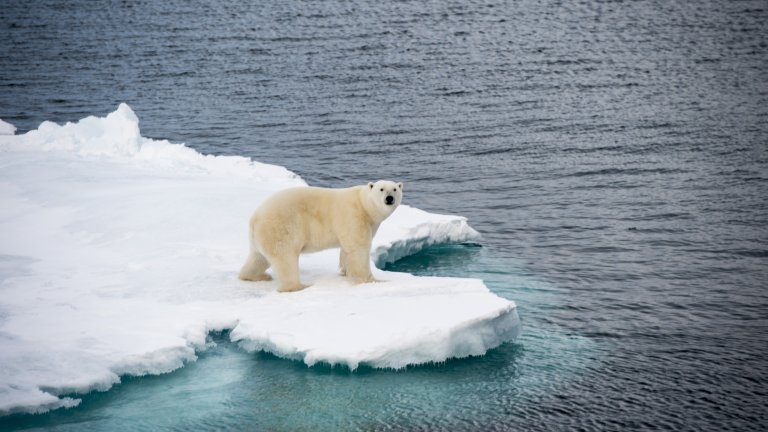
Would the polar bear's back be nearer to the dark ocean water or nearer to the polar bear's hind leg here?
the polar bear's hind leg

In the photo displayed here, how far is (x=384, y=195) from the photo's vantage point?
1080 centimetres

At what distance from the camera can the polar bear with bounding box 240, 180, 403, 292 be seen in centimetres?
1086

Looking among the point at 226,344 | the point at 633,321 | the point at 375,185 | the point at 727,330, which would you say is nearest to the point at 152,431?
the point at 226,344

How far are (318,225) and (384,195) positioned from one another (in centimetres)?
95

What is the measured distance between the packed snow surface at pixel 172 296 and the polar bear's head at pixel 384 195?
3.20ft

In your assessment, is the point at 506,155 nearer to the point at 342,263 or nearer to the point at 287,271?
the point at 342,263

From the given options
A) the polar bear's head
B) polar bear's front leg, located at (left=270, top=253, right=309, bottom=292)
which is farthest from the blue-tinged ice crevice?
polar bear's front leg, located at (left=270, top=253, right=309, bottom=292)

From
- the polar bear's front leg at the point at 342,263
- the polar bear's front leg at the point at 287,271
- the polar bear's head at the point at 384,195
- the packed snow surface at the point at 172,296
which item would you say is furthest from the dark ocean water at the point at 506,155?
the polar bear's head at the point at 384,195

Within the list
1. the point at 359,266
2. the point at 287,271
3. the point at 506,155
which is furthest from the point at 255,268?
the point at 506,155

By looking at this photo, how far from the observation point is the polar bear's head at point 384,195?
426 inches

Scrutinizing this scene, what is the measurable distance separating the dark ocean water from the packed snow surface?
0.95 ft

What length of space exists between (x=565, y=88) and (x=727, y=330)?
60.2 feet

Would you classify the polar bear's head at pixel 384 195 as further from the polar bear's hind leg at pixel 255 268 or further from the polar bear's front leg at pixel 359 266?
the polar bear's hind leg at pixel 255 268

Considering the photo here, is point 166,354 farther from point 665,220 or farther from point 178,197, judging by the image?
point 665,220
